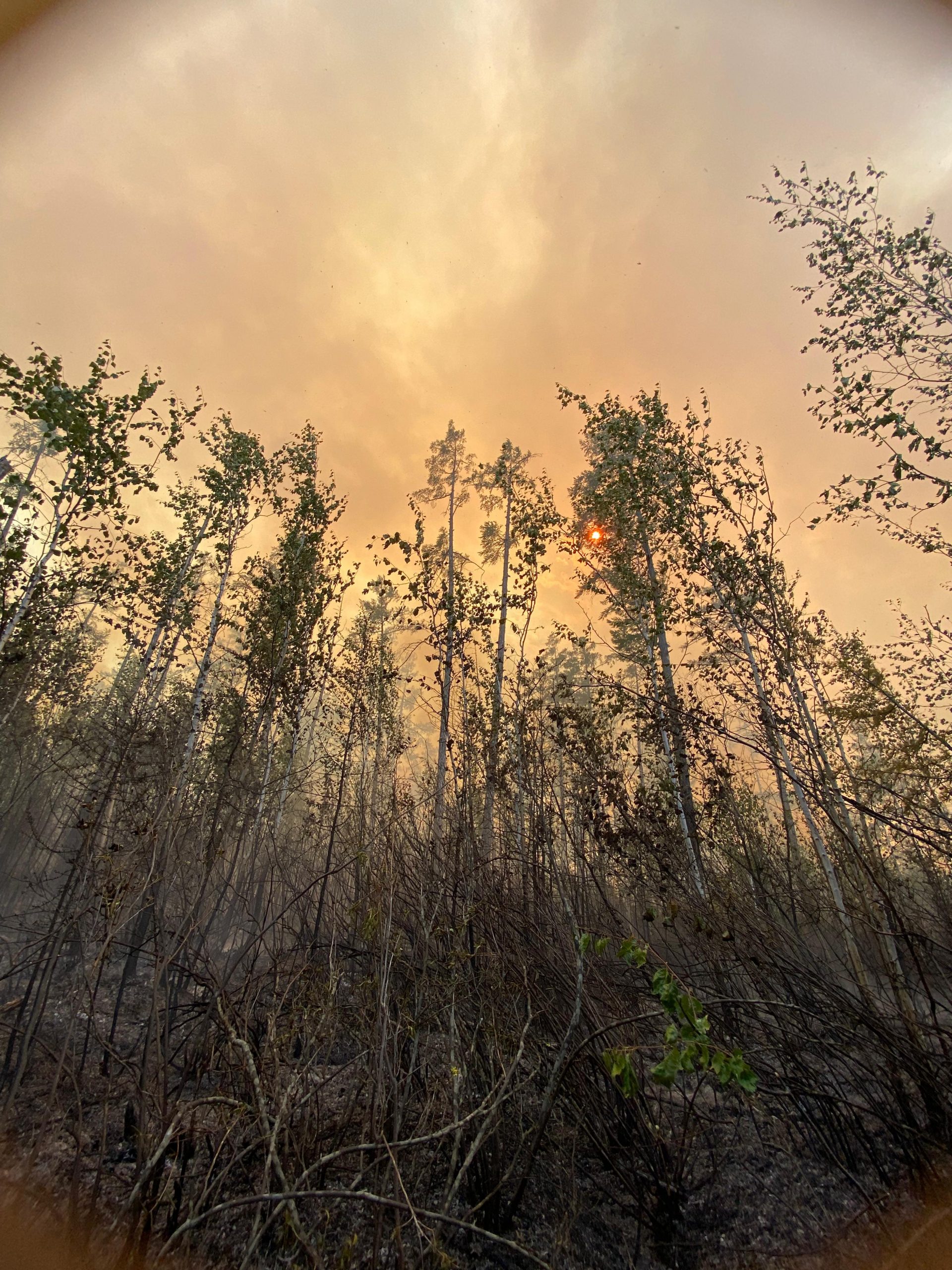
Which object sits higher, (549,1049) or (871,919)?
(871,919)

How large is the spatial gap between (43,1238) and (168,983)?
113 centimetres

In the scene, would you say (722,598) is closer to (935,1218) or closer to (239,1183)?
(935,1218)

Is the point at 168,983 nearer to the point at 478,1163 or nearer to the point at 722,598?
the point at 478,1163

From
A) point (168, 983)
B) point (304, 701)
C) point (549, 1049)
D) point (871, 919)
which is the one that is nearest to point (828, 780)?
point (871, 919)

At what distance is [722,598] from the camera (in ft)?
25.2

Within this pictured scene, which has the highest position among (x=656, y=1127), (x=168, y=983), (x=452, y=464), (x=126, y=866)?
(x=452, y=464)

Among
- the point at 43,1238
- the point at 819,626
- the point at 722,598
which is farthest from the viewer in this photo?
the point at 819,626

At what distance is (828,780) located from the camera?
3.12m

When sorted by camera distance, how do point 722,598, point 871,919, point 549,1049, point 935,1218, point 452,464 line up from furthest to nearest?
point 452,464, point 722,598, point 549,1049, point 871,919, point 935,1218

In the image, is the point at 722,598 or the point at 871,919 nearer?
the point at 871,919

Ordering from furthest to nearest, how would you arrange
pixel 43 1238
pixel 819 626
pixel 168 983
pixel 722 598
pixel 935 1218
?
pixel 819 626, pixel 722 598, pixel 168 983, pixel 935 1218, pixel 43 1238

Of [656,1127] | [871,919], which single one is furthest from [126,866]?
[871,919]

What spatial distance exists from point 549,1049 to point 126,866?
305cm

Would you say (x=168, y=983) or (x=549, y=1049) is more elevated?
(x=168, y=983)
